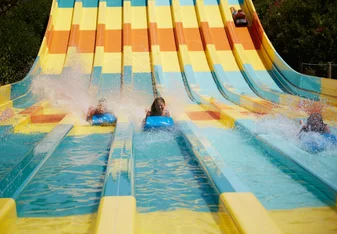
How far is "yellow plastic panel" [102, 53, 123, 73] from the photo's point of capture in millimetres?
8359

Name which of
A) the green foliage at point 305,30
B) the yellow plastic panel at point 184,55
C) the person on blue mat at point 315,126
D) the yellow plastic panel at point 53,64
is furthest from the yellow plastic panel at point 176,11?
the person on blue mat at point 315,126

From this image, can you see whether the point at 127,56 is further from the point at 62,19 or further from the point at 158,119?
the point at 158,119

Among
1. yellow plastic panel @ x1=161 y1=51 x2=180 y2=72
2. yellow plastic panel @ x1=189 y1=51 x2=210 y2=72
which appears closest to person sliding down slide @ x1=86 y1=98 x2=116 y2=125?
yellow plastic panel @ x1=161 y1=51 x2=180 y2=72


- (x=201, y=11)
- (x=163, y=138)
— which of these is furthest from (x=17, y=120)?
(x=201, y=11)

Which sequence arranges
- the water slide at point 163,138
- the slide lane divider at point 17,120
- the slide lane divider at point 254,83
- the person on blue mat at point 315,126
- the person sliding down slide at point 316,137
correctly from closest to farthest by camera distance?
the water slide at point 163,138
the person sliding down slide at point 316,137
the person on blue mat at point 315,126
the slide lane divider at point 17,120
the slide lane divider at point 254,83

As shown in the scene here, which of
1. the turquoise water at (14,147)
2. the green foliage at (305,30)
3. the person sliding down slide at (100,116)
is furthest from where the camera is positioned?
the green foliage at (305,30)

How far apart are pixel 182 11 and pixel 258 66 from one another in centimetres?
230

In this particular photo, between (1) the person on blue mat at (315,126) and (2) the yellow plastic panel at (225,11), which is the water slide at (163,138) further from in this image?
(1) the person on blue mat at (315,126)

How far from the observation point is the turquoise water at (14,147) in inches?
155

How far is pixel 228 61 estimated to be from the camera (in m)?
8.69

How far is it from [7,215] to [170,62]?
249 inches

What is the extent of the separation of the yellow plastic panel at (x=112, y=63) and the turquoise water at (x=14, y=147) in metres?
3.54

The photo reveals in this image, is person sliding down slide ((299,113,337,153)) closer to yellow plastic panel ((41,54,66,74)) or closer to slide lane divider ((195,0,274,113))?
slide lane divider ((195,0,274,113))

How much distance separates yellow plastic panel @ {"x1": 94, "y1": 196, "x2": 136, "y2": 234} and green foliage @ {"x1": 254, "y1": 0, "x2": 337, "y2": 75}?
23.2 feet
